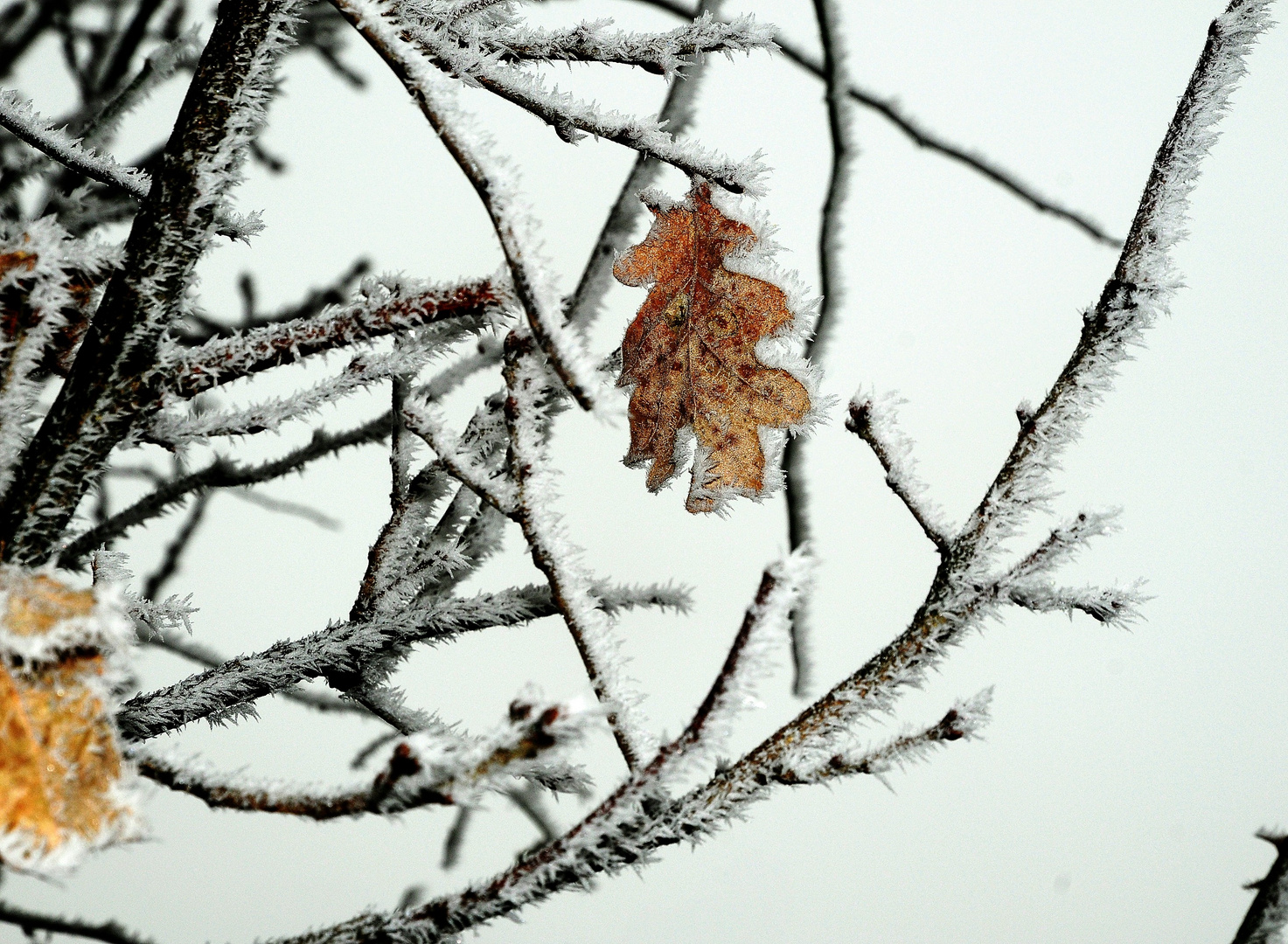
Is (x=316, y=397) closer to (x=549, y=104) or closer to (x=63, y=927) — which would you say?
(x=549, y=104)

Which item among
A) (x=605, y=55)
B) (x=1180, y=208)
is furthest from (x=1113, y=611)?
(x=605, y=55)

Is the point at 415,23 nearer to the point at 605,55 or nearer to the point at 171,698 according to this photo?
the point at 605,55

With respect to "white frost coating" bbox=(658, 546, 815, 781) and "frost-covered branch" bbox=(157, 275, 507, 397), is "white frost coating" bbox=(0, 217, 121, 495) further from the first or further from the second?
"white frost coating" bbox=(658, 546, 815, 781)

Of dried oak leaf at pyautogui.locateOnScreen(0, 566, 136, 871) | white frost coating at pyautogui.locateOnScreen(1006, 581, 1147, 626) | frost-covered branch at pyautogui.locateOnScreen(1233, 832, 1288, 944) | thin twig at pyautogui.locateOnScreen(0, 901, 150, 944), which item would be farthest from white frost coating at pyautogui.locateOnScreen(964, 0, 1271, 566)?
thin twig at pyautogui.locateOnScreen(0, 901, 150, 944)

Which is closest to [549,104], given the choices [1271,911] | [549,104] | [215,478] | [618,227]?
[549,104]

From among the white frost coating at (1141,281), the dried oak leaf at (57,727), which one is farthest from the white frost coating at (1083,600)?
the dried oak leaf at (57,727)
